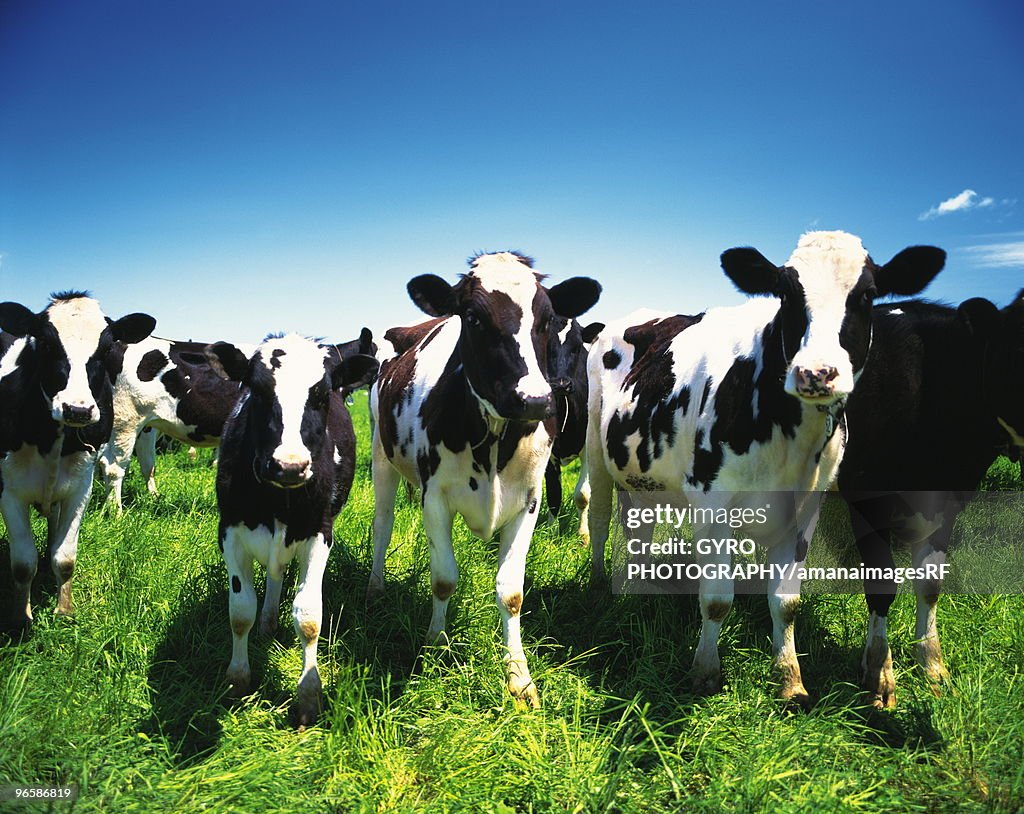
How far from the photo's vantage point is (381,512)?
6059 millimetres

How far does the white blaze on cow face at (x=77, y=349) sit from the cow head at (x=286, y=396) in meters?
1.16

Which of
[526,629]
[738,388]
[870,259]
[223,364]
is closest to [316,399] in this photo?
[223,364]

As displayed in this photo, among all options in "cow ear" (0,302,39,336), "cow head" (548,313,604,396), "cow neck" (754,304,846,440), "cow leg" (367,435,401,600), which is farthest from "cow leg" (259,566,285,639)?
"cow neck" (754,304,846,440)

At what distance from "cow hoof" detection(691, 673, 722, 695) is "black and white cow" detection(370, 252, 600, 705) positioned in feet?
3.38

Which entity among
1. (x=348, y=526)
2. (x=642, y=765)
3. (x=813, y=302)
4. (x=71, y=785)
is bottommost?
(x=642, y=765)

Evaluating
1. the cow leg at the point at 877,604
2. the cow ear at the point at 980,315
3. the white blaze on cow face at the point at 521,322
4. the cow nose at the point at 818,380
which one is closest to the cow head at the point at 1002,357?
the cow ear at the point at 980,315

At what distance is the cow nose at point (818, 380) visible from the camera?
11.5 feet

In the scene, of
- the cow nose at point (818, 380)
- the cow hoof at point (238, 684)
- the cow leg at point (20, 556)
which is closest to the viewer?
the cow nose at point (818, 380)

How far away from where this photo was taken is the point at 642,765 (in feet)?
11.8

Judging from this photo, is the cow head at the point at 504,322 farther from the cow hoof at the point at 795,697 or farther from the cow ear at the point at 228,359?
the cow hoof at the point at 795,697

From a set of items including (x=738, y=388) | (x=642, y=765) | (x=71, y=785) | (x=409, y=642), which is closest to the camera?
(x=71, y=785)

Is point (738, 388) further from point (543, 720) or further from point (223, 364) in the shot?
point (223, 364)

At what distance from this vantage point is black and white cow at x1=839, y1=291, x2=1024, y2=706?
4457 mm

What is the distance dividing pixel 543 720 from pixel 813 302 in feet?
8.78
